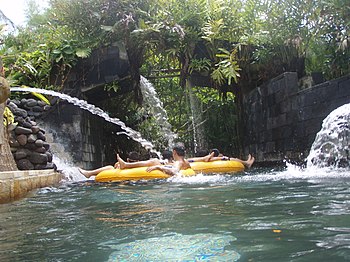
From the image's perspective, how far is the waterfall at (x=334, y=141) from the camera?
7.70 metres

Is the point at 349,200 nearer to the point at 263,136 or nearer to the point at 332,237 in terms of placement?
the point at 332,237

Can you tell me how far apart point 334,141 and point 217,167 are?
2597 millimetres

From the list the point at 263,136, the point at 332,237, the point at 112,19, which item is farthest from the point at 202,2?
the point at 332,237

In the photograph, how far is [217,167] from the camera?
9.02 m

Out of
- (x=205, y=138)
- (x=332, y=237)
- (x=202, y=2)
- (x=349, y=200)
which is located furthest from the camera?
(x=205, y=138)

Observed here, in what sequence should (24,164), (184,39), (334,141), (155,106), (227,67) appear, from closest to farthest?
(24,164), (334,141), (227,67), (184,39), (155,106)

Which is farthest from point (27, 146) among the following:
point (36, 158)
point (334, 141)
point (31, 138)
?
point (334, 141)

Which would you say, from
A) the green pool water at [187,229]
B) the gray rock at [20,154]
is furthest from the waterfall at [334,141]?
the gray rock at [20,154]

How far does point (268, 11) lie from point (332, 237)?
10.1 m

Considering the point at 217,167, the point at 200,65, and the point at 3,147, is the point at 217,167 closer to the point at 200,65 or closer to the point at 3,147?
the point at 200,65

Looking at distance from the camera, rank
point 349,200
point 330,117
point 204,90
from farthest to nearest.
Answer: point 204,90 → point 330,117 → point 349,200

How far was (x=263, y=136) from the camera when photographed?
11.5 meters

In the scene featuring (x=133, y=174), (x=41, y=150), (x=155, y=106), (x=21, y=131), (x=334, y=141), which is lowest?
(x=133, y=174)

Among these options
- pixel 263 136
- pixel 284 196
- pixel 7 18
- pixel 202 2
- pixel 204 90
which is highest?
pixel 7 18
